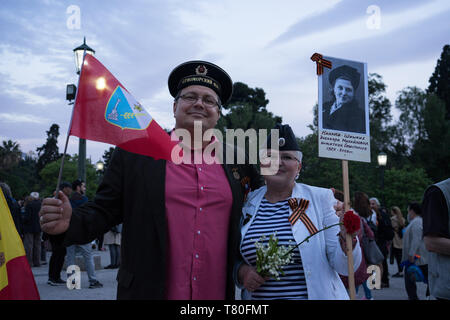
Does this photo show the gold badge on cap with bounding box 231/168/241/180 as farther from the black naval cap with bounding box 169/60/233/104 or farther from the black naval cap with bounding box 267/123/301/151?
the black naval cap with bounding box 169/60/233/104

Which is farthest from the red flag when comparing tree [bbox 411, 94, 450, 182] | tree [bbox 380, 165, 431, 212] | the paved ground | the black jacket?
tree [bbox 411, 94, 450, 182]

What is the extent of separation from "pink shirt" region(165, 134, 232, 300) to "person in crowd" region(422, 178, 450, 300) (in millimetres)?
1602

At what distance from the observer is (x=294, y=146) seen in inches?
129

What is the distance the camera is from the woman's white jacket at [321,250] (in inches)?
112

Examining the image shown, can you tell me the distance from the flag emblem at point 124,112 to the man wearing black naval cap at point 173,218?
0.28m

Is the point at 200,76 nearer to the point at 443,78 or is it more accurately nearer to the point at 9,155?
the point at 443,78

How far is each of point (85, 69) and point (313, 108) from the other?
154 feet

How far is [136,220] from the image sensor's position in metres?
2.83

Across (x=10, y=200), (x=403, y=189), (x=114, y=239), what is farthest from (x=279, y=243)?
(x=403, y=189)

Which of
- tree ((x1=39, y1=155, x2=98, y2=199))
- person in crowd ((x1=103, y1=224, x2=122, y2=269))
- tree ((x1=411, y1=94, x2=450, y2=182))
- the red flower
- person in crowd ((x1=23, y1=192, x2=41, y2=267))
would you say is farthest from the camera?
tree ((x1=39, y1=155, x2=98, y2=199))

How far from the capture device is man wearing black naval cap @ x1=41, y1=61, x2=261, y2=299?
2.75 metres

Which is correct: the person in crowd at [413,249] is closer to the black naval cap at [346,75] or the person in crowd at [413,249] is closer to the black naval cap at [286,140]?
the black naval cap at [346,75]

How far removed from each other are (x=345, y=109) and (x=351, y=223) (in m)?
1.16
